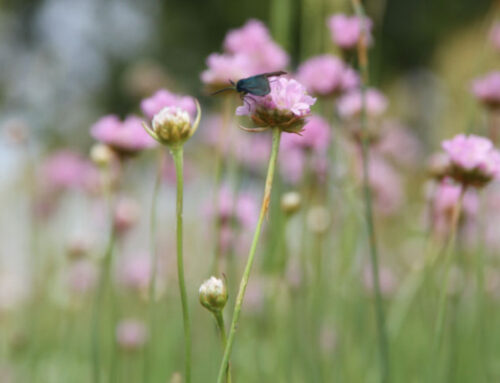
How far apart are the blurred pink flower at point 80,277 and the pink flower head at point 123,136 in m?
0.52

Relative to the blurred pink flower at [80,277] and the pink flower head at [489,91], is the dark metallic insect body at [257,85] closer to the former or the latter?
the pink flower head at [489,91]

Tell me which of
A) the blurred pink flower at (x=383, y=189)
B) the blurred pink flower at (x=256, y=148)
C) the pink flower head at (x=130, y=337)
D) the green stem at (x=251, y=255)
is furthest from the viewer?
the blurred pink flower at (x=256, y=148)

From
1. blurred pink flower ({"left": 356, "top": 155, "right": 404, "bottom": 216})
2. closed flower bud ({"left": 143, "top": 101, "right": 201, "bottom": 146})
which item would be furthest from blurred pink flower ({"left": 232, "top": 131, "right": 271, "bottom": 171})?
closed flower bud ({"left": 143, "top": 101, "right": 201, "bottom": 146})

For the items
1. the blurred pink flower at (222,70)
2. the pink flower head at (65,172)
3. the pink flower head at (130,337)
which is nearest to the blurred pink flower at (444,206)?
the blurred pink flower at (222,70)

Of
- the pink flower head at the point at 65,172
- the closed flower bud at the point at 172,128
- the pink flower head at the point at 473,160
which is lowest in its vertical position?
the closed flower bud at the point at 172,128

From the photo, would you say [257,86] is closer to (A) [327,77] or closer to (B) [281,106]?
(B) [281,106]

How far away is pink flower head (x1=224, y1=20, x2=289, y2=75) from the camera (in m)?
0.80

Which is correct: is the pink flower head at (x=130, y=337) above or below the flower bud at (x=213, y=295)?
above

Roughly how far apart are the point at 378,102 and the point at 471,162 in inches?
20.8

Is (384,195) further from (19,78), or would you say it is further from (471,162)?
(19,78)

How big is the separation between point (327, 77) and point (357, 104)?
0.59ft

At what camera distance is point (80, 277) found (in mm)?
1329

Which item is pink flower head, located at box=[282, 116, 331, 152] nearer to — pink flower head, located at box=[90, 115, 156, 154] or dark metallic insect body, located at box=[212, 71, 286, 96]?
pink flower head, located at box=[90, 115, 156, 154]

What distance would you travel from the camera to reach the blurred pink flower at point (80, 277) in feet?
4.09
